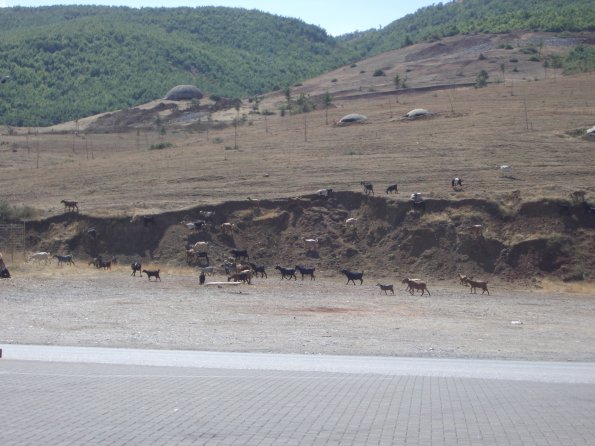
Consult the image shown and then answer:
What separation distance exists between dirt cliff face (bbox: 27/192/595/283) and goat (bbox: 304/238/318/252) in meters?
0.10

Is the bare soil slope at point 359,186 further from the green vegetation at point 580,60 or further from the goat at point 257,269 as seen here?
the green vegetation at point 580,60

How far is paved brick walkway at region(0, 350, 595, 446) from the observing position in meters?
9.30

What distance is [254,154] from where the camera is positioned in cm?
5603

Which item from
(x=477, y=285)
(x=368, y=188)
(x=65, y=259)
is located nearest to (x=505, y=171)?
(x=368, y=188)

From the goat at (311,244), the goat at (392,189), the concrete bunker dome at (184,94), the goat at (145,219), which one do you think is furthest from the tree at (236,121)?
the goat at (311,244)

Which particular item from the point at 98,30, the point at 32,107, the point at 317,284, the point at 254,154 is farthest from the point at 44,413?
the point at 98,30

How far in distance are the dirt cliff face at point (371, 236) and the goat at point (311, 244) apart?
10 centimetres

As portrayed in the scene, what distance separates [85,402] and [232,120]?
7754cm

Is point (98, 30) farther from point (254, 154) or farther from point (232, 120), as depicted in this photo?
point (254, 154)

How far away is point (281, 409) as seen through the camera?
1087cm

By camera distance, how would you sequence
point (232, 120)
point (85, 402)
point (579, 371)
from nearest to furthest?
point (85, 402) → point (579, 371) → point (232, 120)

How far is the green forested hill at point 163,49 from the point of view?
119188 millimetres

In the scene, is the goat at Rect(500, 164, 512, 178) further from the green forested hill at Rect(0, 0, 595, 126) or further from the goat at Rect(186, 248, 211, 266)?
the green forested hill at Rect(0, 0, 595, 126)

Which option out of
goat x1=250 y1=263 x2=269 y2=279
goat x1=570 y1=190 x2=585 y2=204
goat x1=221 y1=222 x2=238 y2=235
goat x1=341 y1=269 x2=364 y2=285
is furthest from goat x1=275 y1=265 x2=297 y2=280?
goat x1=570 y1=190 x2=585 y2=204
